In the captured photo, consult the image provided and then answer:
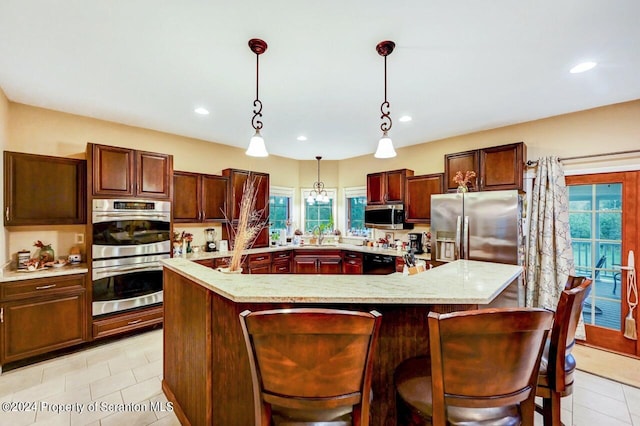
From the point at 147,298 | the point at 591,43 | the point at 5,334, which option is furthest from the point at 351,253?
the point at 5,334

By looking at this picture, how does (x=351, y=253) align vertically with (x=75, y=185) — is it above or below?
below

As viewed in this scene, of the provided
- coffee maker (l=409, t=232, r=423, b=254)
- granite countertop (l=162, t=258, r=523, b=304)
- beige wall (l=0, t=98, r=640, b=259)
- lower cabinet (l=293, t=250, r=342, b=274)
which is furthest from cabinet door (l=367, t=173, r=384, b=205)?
granite countertop (l=162, t=258, r=523, b=304)

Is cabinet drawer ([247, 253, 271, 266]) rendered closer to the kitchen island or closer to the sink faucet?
the sink faucet

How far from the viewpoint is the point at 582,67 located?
238cm

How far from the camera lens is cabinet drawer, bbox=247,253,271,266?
468 cm

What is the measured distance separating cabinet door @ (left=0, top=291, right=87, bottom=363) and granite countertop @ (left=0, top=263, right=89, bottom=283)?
24cm

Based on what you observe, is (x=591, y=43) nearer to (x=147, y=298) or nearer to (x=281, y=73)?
(x=281, y=73)

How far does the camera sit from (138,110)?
11.1 feet

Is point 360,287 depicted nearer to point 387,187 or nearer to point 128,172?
point 128,172

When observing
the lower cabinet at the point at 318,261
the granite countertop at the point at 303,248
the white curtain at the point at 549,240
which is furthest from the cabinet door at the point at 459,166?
the lower cabinet at the point at 318,261

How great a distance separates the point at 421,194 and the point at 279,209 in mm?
2923

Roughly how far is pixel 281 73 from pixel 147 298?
3.21m

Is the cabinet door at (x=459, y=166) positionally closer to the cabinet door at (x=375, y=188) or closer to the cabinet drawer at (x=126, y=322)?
the cabinet door at (x=375, y=188)

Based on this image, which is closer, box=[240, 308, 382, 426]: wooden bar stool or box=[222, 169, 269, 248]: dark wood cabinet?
box=[240, 308, 382, 426]: wooden bar stool
